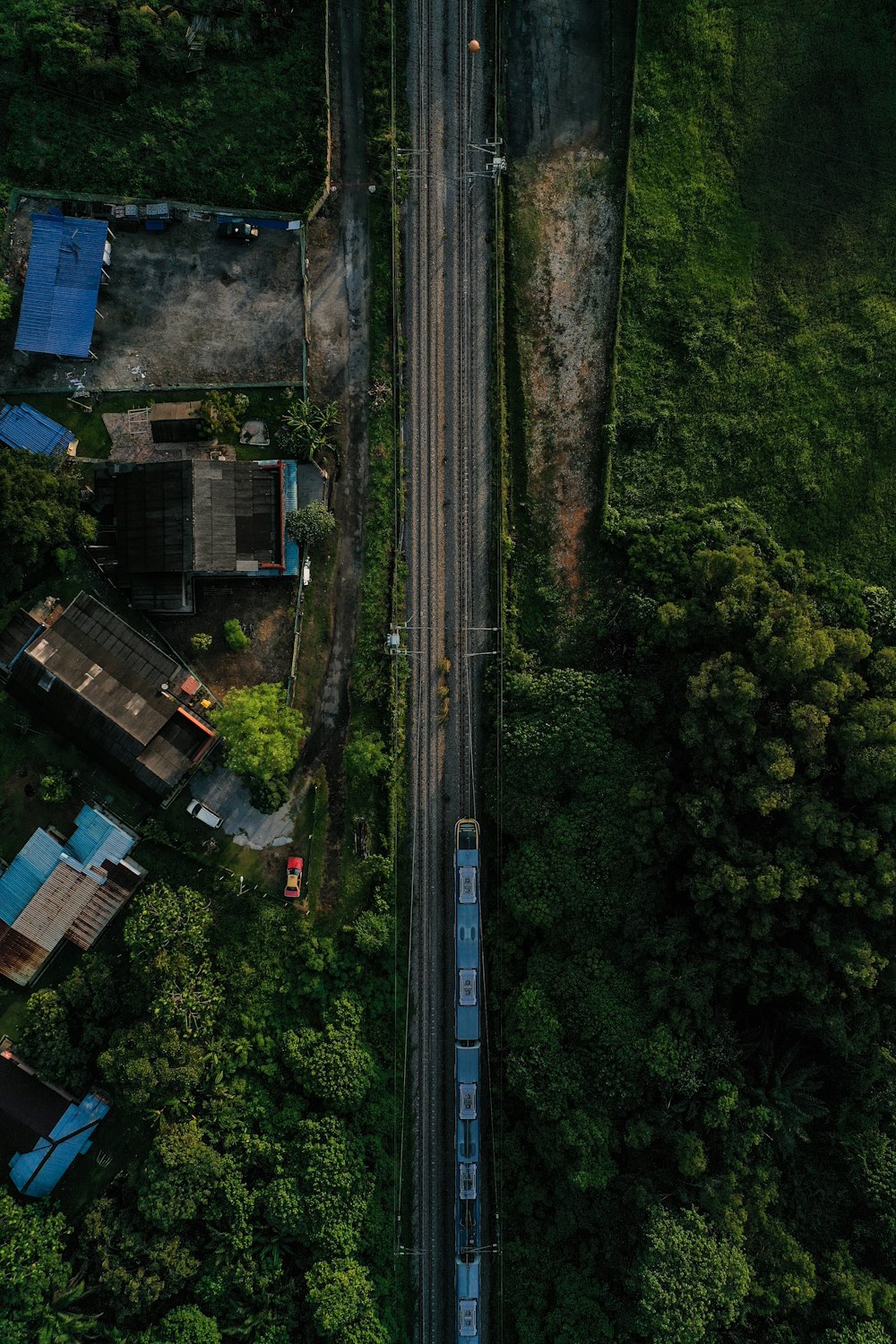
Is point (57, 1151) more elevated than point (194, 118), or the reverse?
point (194, 118)

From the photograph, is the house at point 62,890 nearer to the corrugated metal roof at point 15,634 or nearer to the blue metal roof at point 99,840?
the blue metal roof at point 99,840

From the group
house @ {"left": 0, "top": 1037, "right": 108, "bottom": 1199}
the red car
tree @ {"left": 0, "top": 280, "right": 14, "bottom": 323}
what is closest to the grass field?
the red car

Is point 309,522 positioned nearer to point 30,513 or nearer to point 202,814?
point 30,513

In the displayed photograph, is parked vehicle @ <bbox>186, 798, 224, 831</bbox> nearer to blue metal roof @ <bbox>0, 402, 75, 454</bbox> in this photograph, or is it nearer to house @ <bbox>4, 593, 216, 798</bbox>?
house @ <bbox>4, 593, 216, 798</bbox>

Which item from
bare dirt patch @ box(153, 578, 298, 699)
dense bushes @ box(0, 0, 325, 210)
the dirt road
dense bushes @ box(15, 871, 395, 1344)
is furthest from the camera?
bare dirt patch @ box(153, 578, 298, 699)

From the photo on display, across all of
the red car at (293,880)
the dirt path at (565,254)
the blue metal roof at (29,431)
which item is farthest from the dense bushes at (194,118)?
the red car at (293,880)

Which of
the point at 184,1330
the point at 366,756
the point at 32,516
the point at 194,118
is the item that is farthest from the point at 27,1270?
the point at 194,118

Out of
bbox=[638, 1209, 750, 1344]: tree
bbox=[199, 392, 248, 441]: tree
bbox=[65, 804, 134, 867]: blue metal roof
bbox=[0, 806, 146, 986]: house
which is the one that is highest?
bbox=[199, 392, 248, 441]: tree

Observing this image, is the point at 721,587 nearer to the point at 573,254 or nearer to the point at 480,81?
the point at 573,254
